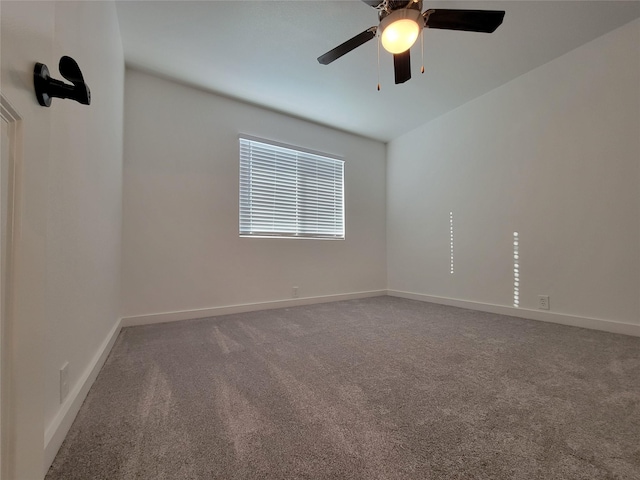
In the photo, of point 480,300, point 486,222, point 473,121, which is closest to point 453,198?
point 486,222

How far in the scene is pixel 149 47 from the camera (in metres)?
2.44

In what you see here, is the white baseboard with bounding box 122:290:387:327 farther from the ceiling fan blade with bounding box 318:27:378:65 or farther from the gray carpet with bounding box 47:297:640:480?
the ceiling fan blade with bounding box 318:27:378:65

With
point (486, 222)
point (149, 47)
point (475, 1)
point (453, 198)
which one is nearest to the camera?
point (475, 1)

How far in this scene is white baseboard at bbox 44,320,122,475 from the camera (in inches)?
34.9

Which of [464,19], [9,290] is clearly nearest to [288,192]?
[464,19]

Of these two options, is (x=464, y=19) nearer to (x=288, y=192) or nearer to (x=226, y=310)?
(x=288, y=192)

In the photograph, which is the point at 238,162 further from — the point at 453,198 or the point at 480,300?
the point at 480,300

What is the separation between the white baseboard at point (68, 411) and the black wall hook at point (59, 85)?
3.34 ft

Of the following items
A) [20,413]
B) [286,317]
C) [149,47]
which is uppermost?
[149,47]

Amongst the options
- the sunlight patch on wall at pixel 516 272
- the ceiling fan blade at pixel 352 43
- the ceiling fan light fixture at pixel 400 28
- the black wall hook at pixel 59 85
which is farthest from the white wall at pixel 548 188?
the black wall hook at pixel 59 85

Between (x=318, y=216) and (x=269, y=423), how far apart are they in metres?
3.01

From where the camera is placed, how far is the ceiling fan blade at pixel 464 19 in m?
1.61

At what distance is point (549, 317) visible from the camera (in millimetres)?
2670

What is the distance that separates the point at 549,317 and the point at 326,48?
3.31m
